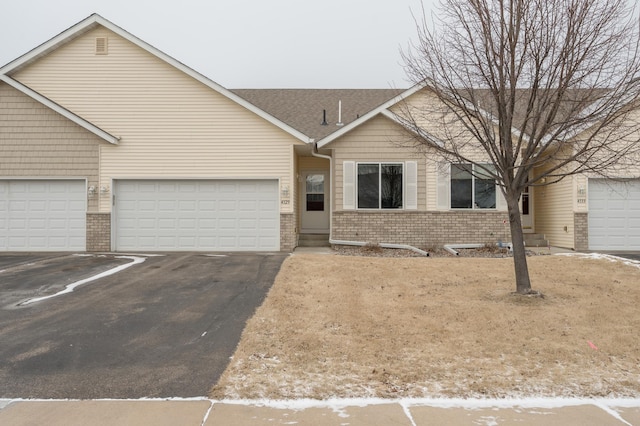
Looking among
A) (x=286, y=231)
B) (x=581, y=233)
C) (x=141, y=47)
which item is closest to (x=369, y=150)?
(x=286, y=231)

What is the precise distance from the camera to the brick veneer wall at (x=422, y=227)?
546 inches

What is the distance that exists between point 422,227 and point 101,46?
39.3 feet

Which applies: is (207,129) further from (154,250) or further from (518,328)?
(518,328)

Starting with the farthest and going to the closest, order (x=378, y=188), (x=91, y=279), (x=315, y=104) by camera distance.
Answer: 1. (x=315, y=104)
2. (x=378, y=188)
3. (x=91, y=279)

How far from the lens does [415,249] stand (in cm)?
1317

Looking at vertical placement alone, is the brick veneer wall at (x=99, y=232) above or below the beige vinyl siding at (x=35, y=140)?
below

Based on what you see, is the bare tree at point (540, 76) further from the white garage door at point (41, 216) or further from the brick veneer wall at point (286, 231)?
the white garage door at point (41, 216)

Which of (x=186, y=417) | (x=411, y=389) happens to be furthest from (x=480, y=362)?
(x=186, y=417)

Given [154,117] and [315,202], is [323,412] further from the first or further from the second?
[315,202]

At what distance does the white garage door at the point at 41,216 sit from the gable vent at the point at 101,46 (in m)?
4.33

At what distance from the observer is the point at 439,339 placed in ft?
16.8

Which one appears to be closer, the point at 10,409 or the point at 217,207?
the point at 10,409

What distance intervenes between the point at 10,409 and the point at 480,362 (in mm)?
4299

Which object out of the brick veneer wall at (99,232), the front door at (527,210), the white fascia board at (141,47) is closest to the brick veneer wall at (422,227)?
the white fascia board at (141,47)
